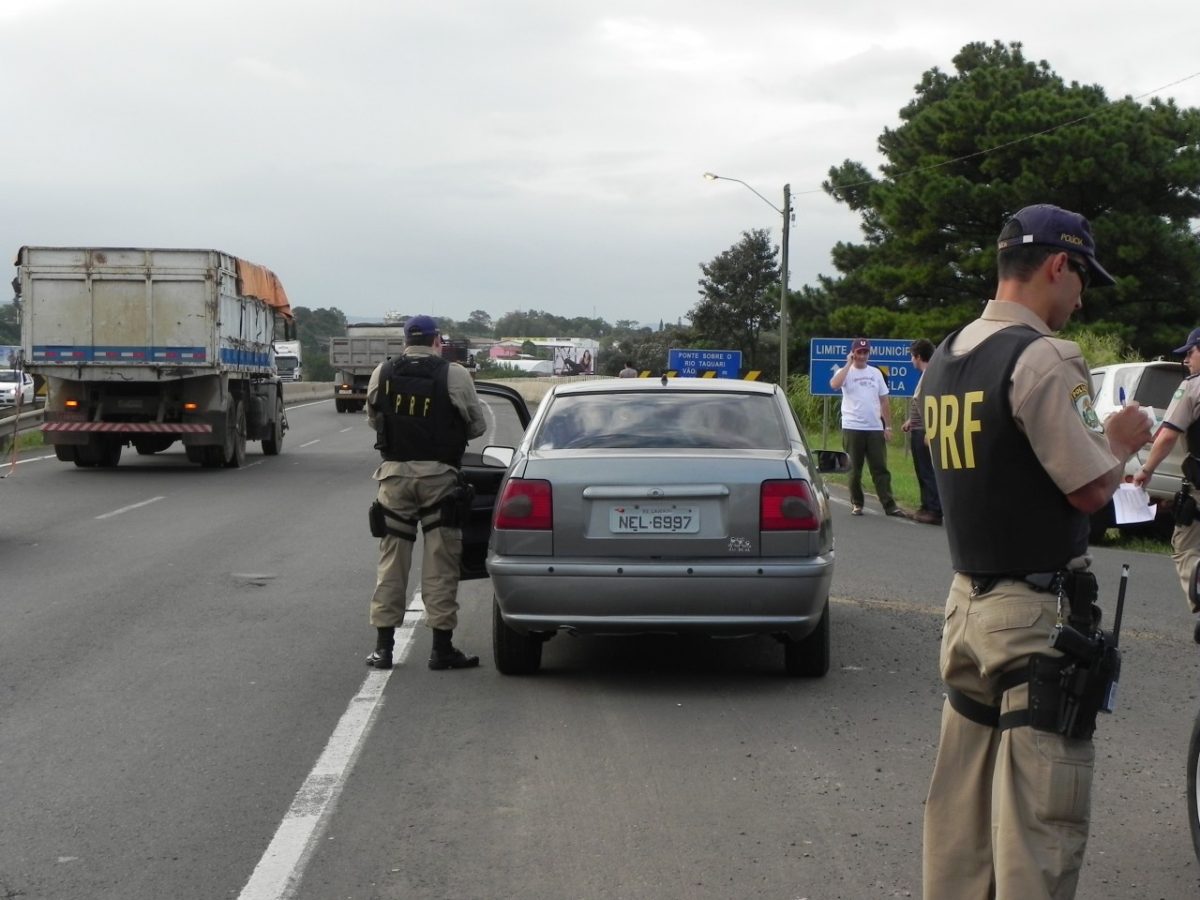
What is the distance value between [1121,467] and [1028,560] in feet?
0.96

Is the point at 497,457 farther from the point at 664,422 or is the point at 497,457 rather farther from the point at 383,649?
the point at 383,649

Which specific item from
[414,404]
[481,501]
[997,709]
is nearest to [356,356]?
[481,501]

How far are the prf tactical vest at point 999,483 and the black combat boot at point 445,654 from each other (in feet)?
15.0

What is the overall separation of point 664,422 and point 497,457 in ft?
3.48

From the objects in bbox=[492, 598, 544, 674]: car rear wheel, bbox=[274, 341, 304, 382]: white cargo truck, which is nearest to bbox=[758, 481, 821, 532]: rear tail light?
bbox=[492, 598, 544, 674]: car rear wheel

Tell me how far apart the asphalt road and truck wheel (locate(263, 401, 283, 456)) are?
1540 cm

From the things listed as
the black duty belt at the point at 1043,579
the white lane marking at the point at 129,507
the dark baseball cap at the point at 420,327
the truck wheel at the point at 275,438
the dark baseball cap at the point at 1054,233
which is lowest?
the white lane marking at the point at 129,507

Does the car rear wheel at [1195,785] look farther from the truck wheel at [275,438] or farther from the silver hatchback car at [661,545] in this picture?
the truck wheel at [275,438]

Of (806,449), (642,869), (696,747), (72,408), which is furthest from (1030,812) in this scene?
(72,408)

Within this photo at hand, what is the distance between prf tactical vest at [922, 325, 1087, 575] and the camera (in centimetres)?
339

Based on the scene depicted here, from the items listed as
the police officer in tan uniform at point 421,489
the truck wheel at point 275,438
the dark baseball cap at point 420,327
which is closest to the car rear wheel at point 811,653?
the police officer in tan uniform at point 421,489

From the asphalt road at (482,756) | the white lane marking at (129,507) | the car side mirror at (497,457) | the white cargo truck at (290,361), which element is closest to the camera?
→ the asphalt road at (482,756)

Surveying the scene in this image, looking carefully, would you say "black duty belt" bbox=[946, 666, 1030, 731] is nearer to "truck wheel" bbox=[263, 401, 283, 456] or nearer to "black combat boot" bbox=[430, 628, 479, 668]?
"black combat boot" bbox=[430, 628, 479, 668]

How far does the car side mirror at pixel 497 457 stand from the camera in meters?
8.08
